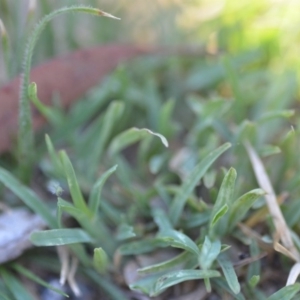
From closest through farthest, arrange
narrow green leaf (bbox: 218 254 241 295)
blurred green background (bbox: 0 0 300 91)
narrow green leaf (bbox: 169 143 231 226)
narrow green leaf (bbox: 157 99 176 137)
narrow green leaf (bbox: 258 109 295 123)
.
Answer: narrow green leaf (bbox: 218 254 241 295), narrow green leaf (bbox: 169 143 231 226), narrow green leaf (bbox: 258 109 295 123), narrow green leaf (bbox: 157 99 176 137), blurred green background (bbox: 0 0 300 91)

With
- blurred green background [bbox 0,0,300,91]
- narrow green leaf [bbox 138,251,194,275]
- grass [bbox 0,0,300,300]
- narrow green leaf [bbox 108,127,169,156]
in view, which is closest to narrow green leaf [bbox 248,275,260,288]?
grass [bbox 0,0,300,300]

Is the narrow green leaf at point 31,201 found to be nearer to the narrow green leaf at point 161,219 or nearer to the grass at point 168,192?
the grass at point 168,192

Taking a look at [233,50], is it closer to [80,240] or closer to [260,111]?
[260,111]

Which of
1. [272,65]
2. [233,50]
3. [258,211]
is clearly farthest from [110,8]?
[258,211]

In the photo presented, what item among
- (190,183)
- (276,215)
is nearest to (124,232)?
(190,183)

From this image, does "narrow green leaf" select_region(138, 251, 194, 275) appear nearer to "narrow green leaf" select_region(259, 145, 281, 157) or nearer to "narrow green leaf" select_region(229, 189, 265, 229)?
"narrow green leaf" select_region(229, 189, 265, 229)

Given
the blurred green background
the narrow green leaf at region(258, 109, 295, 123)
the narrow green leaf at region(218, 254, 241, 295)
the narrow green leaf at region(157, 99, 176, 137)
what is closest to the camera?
the narrow green leaf at region(218, 254, 241, 295)

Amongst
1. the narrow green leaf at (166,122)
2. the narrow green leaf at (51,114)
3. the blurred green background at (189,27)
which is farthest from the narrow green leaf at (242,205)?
the blurred green background at (189,27)
